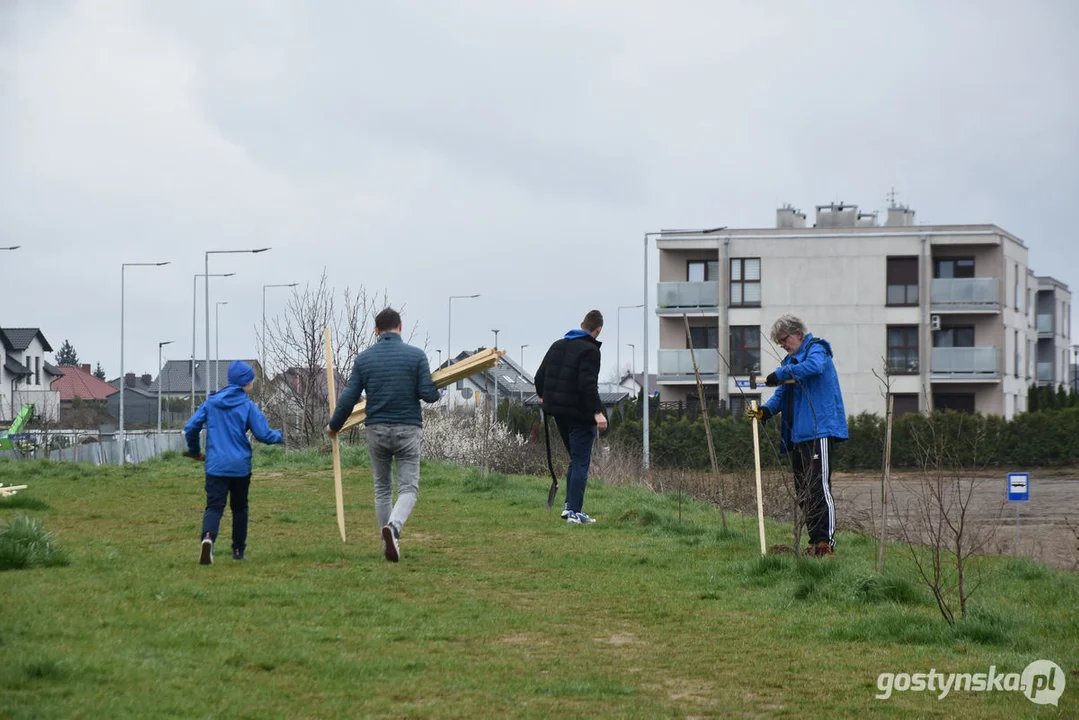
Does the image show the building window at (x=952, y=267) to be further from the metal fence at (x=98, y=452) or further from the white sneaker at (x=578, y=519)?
the white sneaker at (x=578, y=519)

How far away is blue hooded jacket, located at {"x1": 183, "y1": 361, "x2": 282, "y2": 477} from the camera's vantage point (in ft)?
33.5

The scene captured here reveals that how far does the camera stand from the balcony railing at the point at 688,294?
182 feet

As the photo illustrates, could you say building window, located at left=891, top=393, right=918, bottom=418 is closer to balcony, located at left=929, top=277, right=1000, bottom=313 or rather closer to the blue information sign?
balcony, located at left=929, top=277, right=1000, bottom=313

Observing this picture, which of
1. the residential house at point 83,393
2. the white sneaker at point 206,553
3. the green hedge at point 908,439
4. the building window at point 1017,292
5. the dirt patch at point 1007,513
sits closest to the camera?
the white sneaker at point 206,553

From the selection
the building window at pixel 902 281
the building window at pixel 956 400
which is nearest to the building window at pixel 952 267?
the building window at pixel 902 281

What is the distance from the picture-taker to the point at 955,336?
56.5 meters

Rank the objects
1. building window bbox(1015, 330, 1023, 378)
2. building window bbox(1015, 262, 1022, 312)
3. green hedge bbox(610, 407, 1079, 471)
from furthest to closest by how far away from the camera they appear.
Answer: building window bbox(1015, 330, 1023, 378), building window bbox(1015, 262, 1022, 312), green hedge bbox(610, 407, 1079, 471)

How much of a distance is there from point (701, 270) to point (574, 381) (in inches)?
1755

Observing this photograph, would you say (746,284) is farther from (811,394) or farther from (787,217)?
(811,394)

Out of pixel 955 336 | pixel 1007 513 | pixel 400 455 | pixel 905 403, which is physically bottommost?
pixel 1007 513

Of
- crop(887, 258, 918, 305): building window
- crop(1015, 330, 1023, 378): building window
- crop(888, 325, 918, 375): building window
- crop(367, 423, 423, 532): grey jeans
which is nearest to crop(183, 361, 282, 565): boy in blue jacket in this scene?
crop(367, 423, 423, 532): grey jeans

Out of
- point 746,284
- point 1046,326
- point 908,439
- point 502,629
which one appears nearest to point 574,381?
point 502,629

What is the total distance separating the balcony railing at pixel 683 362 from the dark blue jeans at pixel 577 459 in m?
Answer: 41.7

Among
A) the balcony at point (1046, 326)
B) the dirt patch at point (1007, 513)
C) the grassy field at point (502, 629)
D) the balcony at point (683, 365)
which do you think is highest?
the balcony at point (1046, 326)
